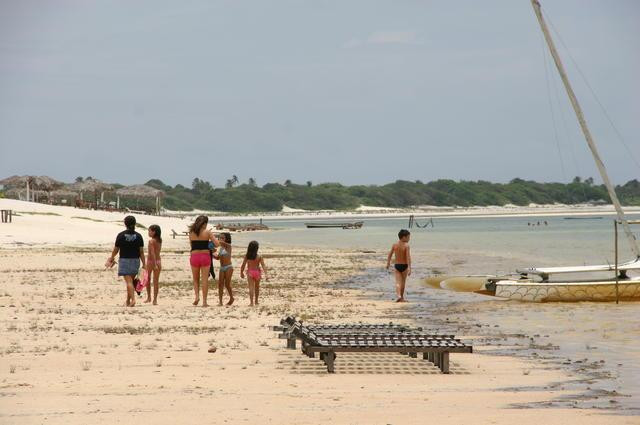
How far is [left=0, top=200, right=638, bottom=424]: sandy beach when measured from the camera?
28.6 feet

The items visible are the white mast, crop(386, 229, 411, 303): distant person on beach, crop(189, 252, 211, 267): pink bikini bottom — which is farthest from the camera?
the white mast

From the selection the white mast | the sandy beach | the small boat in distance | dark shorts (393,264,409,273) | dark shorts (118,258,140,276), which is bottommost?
the small boat in distance

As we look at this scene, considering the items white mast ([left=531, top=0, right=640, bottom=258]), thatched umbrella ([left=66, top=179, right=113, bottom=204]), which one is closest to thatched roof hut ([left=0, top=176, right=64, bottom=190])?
thatched umbrella ([left=66, top=179, right=113, bottom=204])

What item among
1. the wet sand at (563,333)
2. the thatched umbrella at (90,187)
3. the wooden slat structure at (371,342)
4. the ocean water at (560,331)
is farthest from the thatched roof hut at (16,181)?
the wooden slat structure at (371,342)

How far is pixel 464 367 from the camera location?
11.7 metres

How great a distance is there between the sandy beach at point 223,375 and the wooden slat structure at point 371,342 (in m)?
0.20

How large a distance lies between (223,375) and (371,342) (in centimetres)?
187

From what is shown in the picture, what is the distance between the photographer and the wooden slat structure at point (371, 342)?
11117 millimetres

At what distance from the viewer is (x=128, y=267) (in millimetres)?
18062

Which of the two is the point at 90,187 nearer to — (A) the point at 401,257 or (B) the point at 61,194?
(B) the point at 61,194

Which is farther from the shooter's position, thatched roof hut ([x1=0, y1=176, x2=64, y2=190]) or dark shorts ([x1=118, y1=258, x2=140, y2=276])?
thatched roof hut ([x1=0, y1=176, x2=64, y2=190])

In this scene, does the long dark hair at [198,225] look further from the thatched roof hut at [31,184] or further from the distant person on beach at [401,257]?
the thatched roof hut at [31,184]

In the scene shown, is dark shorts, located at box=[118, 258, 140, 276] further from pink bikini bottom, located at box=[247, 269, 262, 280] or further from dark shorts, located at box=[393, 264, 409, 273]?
dark shorts, located at box=[393, 264, 409, 273]

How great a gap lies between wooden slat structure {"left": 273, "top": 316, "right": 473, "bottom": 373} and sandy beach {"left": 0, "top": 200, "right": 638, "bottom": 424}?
20 centimetres
